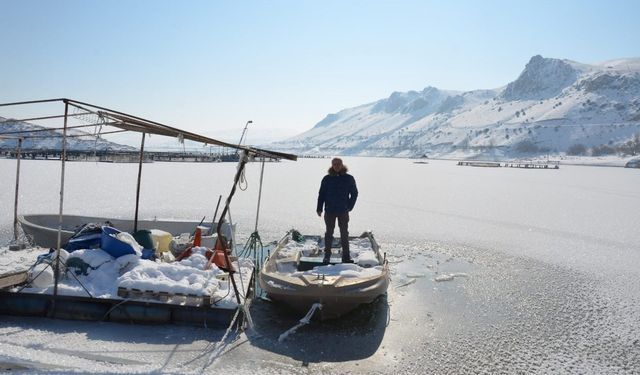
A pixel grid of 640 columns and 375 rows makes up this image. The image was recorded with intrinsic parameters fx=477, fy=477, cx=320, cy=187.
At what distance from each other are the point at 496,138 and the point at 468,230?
16032 centimetres

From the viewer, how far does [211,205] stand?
774 inches

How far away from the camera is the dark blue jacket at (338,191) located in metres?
8.66

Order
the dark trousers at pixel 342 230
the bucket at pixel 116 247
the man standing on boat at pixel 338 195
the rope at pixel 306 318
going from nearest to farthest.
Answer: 1. the rope at pixel 306 318
2. the bucket at pixel 116 247
3. the man standing on boat at pixel 338 195
4. the dark trousers at pixel 342 230

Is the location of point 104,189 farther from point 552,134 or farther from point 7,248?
point 552,134

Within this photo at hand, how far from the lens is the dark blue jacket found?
8.66 meters

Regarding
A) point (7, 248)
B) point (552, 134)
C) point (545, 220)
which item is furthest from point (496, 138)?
point (7, 248)

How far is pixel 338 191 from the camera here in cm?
869

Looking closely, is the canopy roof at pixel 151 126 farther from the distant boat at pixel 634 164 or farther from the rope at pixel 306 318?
the distant boat at pixel 634 164

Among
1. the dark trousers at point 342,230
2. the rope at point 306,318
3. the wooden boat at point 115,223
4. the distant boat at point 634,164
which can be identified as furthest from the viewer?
the distant boat at point 634,164

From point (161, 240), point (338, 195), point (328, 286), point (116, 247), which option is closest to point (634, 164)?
point (338, 195)

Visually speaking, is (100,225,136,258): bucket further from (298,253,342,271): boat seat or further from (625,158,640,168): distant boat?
(625,158,640,168): distant boat

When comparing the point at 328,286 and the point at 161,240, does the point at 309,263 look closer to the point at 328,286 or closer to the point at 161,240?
the point at 328,286

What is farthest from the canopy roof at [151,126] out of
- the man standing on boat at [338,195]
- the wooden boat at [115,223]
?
the wooden boat at [115,223]

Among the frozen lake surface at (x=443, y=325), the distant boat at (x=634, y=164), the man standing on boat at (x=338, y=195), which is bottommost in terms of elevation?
the frozen lake surface at (x=443, y=325)
